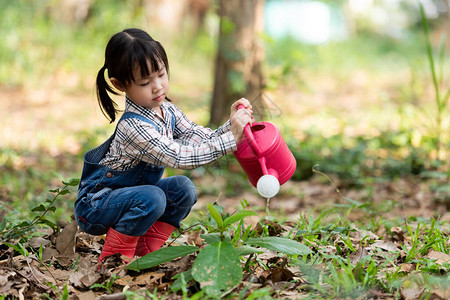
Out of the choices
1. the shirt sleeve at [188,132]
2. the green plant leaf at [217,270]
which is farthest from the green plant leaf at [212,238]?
the shirt sleeve at [188,132]

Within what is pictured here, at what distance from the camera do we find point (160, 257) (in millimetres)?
2115

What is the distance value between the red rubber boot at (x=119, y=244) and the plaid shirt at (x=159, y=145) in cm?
30

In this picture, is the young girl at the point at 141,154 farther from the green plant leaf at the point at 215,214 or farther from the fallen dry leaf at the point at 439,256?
the fallen dry leaf at the point at 439,256

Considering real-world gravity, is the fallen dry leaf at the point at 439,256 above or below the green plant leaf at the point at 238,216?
below

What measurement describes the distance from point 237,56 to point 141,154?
128 inches

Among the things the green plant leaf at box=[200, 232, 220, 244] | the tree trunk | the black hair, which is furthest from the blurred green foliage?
the green plant leaf at box=[200, 232, 220, 244]

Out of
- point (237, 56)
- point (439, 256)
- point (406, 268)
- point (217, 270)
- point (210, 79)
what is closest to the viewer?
point (217, 270)

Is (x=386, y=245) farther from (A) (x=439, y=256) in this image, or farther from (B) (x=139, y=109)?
(B) (x=139, y=109)

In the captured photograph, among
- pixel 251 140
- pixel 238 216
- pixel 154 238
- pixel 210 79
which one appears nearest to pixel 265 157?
pixel 251 140

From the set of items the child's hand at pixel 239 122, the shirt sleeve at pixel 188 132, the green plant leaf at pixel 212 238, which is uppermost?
the child's hand at pixel 239 122

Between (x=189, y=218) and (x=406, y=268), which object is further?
(x=189, y=218)

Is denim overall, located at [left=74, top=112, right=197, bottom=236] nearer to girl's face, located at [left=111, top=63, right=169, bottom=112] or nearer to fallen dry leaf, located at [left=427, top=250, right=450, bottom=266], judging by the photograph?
girl's face, located at [left=111, top=63, right=169, bottom=112]

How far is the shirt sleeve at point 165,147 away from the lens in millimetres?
2117

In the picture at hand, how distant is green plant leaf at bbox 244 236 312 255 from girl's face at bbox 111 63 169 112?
2.39ft
